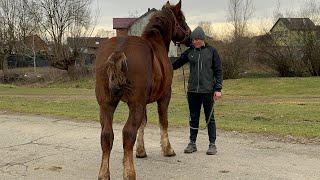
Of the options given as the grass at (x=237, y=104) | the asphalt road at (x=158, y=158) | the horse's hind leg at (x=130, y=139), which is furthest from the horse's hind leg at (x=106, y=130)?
the grass at (x=237, y=104)

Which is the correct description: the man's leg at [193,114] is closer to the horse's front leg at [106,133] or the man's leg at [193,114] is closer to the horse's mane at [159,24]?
the horse's mane at [159,24]

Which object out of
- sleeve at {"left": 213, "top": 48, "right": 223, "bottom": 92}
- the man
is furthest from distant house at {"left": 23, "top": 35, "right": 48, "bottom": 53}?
sleeve at {"left": 213, "top": 48, "right": 223, "bottom": 92}

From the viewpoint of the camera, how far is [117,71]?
529cm

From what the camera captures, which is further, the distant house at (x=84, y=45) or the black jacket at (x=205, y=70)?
the distant house at (x=84, y=45)

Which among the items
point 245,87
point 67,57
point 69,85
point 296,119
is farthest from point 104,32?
point 296,119

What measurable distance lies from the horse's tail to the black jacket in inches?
83.1

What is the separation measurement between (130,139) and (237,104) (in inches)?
594

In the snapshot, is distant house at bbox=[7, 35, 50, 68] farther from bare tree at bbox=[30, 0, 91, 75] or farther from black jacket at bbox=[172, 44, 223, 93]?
black jacket at bbox=[172, 44, 223, 93]

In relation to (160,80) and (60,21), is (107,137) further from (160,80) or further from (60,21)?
(60,21)

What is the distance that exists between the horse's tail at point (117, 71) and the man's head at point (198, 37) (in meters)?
2.09

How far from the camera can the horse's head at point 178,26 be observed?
7.03 meters

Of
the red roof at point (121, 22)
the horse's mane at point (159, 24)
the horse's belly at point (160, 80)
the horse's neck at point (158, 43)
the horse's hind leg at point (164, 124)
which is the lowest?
the horse's hind leg at point (164, 124)

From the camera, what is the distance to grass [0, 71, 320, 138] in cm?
1172

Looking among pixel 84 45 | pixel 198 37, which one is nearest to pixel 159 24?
pixel 198 37
